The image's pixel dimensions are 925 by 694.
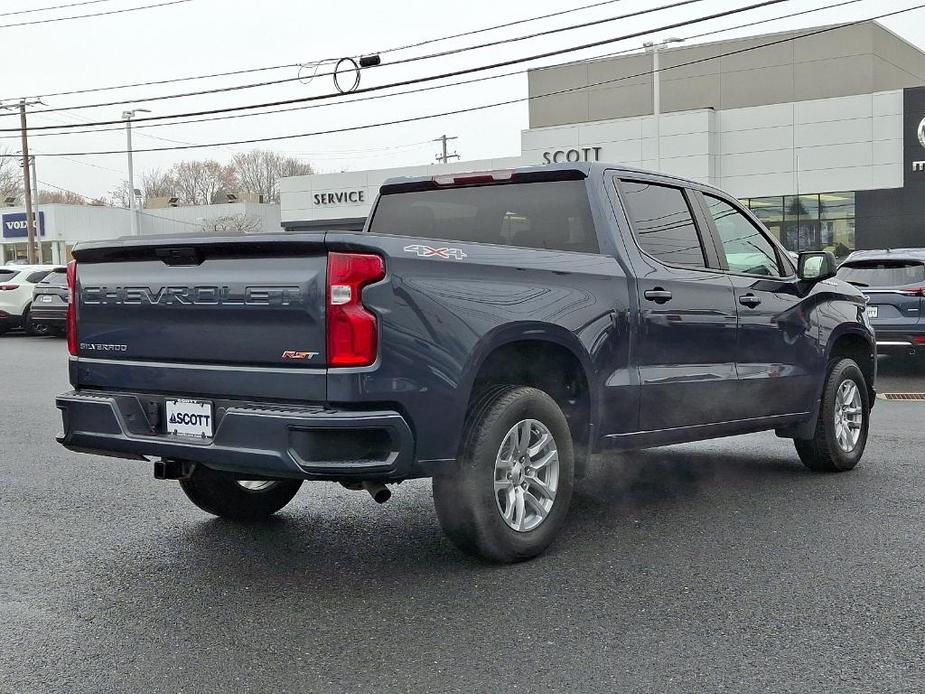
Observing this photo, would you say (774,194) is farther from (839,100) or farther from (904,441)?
(904,441)

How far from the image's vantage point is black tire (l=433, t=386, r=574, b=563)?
477cm

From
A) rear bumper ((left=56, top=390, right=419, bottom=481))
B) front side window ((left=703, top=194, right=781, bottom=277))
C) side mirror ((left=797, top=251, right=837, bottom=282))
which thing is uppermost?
front side window ((left=703, top=194, right=781, bottom=277))

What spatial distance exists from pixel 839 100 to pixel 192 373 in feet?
114

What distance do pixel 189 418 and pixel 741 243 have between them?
3796 millimetres

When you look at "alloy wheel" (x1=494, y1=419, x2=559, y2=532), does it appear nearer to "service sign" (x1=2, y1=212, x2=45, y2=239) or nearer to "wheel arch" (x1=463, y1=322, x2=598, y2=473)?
"wheel arch" (x1=463, y1=322, x2=598, y2=473)

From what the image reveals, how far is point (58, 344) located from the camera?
71.6ft

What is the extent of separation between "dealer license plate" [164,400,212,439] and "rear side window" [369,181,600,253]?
1685mm

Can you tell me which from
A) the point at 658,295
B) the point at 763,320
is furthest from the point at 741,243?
the point at 658,295

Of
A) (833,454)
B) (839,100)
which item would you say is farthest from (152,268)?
(839,100)

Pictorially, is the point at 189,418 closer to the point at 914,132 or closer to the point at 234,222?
the point at 914,132

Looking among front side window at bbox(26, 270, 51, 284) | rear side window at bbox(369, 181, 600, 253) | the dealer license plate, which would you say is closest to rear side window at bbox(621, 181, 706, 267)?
rear side window at bbox(369, 181, 600, 253)

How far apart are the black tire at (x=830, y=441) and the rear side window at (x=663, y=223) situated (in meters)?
1.66

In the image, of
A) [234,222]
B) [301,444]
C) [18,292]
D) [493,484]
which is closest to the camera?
[301,444]

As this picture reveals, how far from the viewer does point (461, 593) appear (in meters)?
4.60
